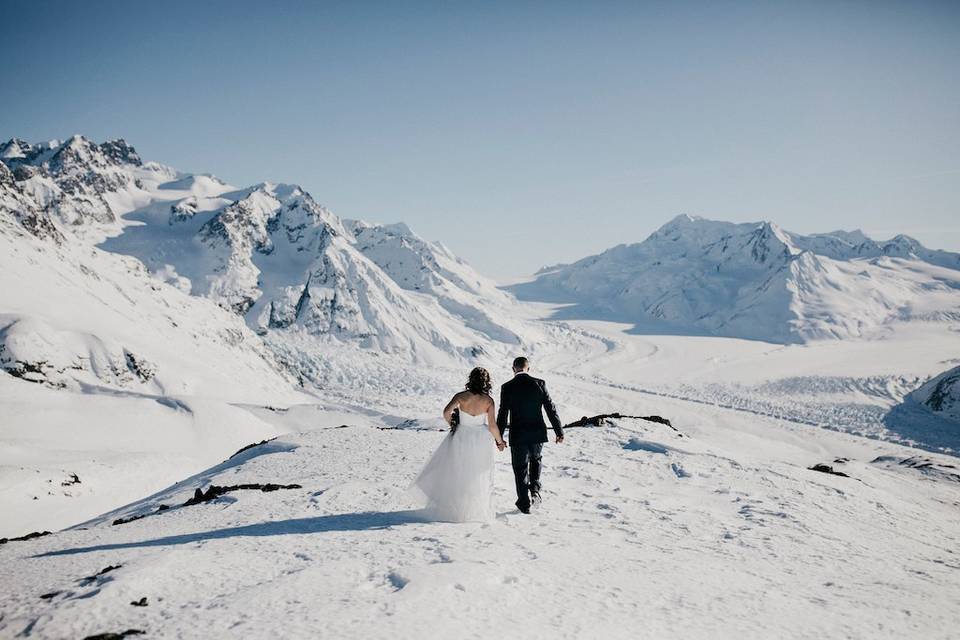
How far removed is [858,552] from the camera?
25.1 ft

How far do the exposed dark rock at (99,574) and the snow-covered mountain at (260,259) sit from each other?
411ft

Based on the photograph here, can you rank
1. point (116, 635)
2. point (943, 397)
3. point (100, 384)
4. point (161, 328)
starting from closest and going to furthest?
point (116, 635) < point (100, 384) < point (943, 397) < point (161, 328)

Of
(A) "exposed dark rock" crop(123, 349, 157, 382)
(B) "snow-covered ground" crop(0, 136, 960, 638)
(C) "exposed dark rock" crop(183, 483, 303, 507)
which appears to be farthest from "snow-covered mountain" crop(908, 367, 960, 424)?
(A) "exposed dark rock" crop(123, 349, 157, 382)

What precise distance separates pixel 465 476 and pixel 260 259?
17387 cm

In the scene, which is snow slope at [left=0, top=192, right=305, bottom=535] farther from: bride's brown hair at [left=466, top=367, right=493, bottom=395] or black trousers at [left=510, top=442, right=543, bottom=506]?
bride's brown hair at [left=466, top=367, right=493, bottom=395]

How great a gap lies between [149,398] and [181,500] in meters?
45.5

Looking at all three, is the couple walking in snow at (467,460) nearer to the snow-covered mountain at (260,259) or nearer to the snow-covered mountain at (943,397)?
the snow-covered mountain at (943,397)

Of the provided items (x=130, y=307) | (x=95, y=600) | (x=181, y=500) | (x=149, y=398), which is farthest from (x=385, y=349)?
(x=95, y=600)

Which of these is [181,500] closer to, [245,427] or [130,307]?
[245,427]

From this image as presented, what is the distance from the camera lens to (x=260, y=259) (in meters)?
164

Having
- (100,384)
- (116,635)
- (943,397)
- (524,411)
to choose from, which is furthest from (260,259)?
(116,635)

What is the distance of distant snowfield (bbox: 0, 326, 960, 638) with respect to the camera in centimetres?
461

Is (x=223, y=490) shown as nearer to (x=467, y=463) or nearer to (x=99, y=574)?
(x=99, y=574)

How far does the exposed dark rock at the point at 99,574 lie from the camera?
5500mm
